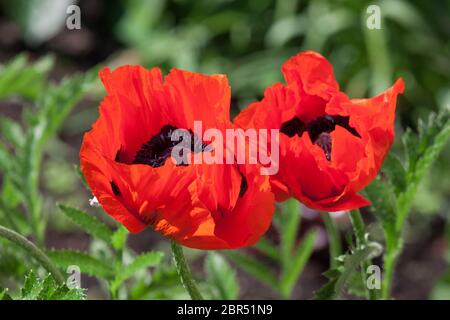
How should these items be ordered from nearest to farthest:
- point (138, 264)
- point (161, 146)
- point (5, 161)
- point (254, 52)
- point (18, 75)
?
point (161, 146), point (138, 264), point (5, 161), point (18, 75), point (254, 52)

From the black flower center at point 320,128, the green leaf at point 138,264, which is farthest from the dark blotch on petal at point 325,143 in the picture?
the green leaf at point 138,264

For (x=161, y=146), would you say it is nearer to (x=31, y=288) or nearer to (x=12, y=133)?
(x=31, y=288)

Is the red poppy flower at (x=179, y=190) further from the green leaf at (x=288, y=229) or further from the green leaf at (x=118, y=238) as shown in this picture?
the green leaf at (x=288, y=229)

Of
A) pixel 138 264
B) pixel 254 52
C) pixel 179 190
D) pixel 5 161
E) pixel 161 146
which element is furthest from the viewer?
pixel 254 52

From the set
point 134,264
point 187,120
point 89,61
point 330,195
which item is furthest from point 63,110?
point 89,61

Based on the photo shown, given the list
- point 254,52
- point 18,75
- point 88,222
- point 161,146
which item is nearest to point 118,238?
point 88,222
